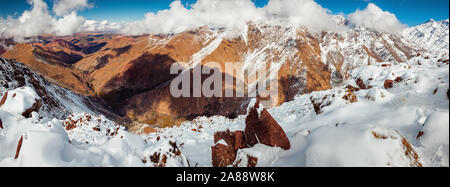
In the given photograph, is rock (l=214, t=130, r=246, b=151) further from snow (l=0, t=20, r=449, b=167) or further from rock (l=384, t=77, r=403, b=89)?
rock (l=384, t=77, r=403, b=89)

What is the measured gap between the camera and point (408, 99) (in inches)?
305

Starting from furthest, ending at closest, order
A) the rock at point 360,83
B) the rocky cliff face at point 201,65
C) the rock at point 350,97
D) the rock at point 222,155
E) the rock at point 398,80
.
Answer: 1. the rocky cliff face at point 201,65
2. the rock at point 360,83
3. the rock at point 350,97
4. the rock at point 398,80
5. the rock at point 222,155

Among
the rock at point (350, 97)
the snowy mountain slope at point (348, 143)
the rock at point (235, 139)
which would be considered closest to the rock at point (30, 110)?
the snowy mountain slope at point (348, 143)

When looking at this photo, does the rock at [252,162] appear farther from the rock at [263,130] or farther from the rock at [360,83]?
the rock at [360,83]

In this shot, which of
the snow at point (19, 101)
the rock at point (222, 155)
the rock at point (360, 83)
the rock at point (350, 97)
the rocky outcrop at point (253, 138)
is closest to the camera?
the rocky outcrop at point (253, 138)

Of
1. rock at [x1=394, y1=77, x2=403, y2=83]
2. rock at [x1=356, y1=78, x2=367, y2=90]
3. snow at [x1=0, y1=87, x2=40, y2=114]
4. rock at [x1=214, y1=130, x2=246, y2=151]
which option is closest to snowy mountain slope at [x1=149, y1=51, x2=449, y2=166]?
rock at [x1=214, y1=130, x2=246, y2=151]

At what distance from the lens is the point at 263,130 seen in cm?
926

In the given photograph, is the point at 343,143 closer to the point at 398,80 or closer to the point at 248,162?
the point at 248,162

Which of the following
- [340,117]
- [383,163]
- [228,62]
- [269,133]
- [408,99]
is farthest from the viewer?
[228,62]

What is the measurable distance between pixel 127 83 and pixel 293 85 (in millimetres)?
113602

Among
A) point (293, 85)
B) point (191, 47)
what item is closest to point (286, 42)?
point (293, 85)

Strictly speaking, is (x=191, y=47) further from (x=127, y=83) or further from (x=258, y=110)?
(x=258, y=110)

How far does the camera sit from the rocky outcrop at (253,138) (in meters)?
8.30

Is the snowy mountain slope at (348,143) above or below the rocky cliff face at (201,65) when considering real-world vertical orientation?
below
